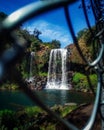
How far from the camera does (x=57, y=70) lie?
38.6m

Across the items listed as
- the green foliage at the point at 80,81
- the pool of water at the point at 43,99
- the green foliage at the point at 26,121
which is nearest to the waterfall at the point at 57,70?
the green foliage at the point at 80,81

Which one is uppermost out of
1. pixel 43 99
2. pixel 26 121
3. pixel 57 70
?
pixel 57 70

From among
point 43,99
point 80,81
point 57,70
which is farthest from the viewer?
point 57,70

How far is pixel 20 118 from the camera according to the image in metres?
7.05

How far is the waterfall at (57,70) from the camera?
1458 inches

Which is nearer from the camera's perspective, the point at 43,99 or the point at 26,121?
the point at 26,121

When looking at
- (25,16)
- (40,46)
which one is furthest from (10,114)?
(40,46)

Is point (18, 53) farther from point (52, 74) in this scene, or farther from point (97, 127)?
point (52, 74)

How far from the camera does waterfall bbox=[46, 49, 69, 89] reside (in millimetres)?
37031

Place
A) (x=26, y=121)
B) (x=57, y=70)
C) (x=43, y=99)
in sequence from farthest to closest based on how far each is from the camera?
1. (x=57, y=70)
2. (x=43, y=99)
3. (x=26, y=121)

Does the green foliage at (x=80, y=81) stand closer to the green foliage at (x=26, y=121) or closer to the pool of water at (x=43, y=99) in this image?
the pool of water at (x=43, y=99)

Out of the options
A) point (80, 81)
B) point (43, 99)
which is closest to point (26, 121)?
point (43, 99)

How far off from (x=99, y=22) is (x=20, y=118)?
6.25 m

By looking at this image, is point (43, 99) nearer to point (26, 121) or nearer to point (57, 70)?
point (26, 121)
